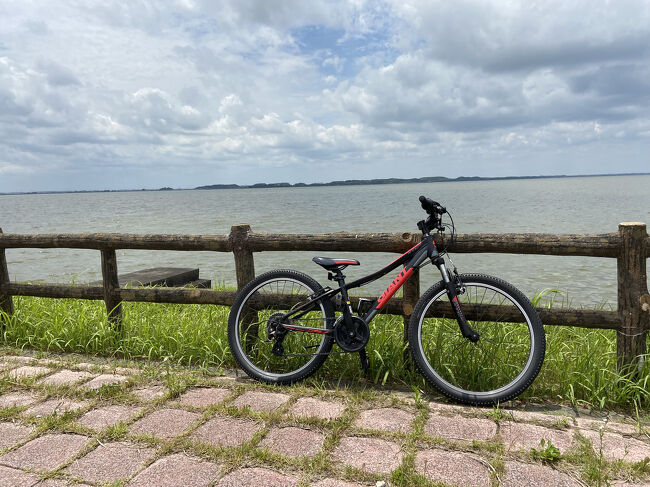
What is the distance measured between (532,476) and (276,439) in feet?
4.50

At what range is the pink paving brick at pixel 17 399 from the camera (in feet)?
11.1

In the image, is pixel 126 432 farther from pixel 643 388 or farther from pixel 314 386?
pixel 643 388

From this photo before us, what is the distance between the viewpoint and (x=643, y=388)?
3344mm

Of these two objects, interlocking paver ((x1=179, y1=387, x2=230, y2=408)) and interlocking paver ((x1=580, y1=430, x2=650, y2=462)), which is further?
interlocking paver ((x1=179, y1=387, x2=230, y2=408))

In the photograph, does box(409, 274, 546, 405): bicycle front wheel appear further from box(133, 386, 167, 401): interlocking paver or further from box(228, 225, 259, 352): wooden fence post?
box(133, 386, 167, 401): interlocking paver

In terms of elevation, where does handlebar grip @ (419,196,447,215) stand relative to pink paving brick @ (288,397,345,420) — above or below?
above

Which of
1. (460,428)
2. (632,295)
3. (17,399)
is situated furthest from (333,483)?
(632,295)

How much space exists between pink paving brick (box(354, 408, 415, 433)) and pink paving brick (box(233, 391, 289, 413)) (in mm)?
596

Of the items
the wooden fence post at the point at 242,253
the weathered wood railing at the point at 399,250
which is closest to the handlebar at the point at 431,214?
the weathered wood railing at the point at 399,250

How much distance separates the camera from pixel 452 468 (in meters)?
2.49

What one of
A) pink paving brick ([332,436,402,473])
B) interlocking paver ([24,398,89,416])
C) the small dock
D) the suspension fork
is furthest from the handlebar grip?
the small dock

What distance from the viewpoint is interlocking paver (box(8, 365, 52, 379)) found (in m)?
3.91

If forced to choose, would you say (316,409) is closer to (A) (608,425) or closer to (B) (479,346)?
(B) (479,346)

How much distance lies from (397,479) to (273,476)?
2.02 ft
